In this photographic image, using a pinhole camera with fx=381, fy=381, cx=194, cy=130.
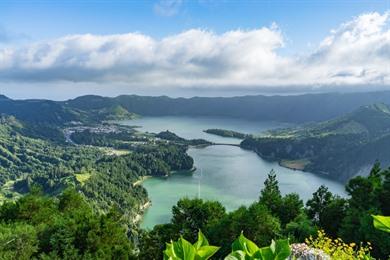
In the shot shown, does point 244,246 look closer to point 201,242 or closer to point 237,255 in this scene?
point 237,255

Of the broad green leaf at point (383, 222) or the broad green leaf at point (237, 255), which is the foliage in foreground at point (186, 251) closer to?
the broad green leaf at point (237, 255)

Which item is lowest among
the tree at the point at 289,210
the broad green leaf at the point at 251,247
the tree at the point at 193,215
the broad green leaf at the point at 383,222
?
the tree at the point at 289,210

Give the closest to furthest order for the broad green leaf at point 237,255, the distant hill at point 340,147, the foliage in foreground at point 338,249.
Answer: the broad green leaf at point 237,255
the foliage in foreground at point 338,249
the distant hill at point 340,147

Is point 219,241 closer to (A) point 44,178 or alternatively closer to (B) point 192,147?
(A) point 44,178

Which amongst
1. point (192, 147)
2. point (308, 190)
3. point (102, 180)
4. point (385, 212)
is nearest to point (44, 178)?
point (102, 180)

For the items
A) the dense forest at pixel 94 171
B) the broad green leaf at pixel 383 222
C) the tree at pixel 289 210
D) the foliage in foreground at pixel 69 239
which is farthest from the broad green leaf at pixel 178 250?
the dense forest at pixel 94 171

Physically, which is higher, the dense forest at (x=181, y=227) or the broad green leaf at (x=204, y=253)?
the broad green leaf at (x=204, y=253)

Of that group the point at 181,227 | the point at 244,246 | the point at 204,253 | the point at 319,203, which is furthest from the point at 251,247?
the point at 319,203

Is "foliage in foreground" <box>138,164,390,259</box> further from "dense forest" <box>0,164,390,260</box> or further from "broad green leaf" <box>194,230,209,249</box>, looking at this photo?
"broad green leaf" <box>194,230,209,249</box>
